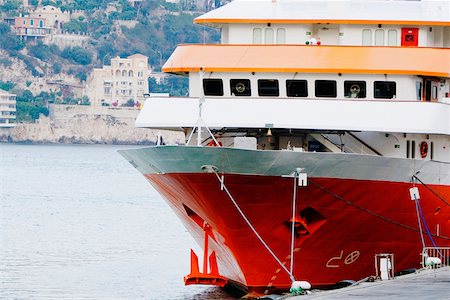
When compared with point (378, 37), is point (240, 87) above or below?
below

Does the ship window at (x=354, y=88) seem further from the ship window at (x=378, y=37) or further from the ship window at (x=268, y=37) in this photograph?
the ship window at (x=268, y=37)

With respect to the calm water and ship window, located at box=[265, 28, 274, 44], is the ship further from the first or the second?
the calm water

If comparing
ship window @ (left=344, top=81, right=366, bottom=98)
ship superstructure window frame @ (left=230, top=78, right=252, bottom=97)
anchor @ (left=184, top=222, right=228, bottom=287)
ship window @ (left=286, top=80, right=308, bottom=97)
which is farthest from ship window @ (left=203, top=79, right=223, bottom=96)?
anchor @ (left=184, top=222, right=228, bottom=287)

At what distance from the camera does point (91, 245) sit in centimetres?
6538

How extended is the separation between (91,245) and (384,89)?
2783 centimetres

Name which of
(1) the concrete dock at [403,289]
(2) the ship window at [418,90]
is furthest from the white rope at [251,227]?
(2) the ship window at [418,90]

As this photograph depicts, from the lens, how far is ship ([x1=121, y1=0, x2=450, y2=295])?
37.3 meters

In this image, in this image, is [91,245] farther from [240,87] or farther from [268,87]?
[268,87]

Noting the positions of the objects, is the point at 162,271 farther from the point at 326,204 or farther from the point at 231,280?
the point at 326,204

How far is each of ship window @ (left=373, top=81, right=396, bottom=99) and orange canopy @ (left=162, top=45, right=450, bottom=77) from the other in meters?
0.49

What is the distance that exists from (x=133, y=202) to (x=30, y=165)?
82344mm

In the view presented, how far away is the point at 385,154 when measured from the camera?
3962 centimetres

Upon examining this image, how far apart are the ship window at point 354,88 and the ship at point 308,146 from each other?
34 millimetres

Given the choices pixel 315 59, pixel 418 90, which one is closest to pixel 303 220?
pixel 315 59
